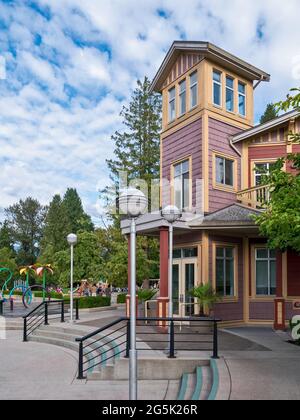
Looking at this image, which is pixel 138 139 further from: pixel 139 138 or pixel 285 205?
pixel 285 205

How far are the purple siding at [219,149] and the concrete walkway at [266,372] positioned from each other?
5.56 meters

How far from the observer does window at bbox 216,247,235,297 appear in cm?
1448

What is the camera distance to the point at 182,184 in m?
16.0

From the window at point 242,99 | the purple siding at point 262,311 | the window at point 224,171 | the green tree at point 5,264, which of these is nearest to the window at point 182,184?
the window at point 224,171

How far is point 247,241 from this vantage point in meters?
15.2

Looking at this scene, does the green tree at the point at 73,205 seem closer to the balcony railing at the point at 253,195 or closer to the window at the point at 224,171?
the window at the point at 224,171

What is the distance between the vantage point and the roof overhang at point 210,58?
15008mm

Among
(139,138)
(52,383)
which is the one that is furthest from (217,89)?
(139,138)

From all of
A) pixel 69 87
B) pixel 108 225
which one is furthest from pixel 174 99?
pixel 108 225

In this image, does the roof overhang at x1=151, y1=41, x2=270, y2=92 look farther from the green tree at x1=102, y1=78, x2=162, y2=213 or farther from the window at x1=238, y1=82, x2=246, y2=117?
the green tree at x1=102, y1=78, x2=162, y2=213
